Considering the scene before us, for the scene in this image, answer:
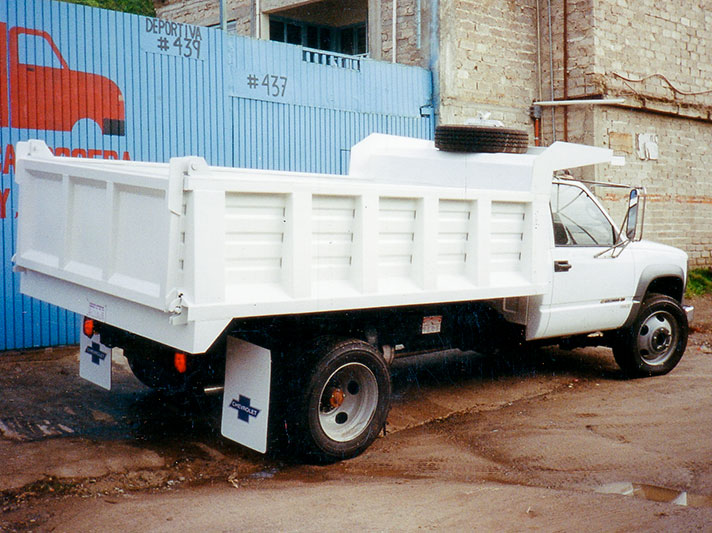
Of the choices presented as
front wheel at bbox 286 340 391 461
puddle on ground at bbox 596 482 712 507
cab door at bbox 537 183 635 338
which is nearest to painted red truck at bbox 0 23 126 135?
front wheel at bbox 286 340 391 461

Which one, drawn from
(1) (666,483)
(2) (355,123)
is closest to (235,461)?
(1) (666,483)

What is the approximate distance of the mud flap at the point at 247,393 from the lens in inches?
192

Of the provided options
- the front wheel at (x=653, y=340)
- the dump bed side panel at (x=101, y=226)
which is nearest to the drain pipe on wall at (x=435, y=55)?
the front wheel at (x=653, y=340)

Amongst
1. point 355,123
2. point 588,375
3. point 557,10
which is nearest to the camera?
point 588,375

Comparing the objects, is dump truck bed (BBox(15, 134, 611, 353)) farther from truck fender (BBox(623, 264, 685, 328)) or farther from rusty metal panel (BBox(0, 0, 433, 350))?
rusty metal panel (BBox(0, 0, 433, 350))

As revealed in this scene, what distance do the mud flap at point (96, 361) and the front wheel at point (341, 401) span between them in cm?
160

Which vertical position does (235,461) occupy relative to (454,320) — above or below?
below

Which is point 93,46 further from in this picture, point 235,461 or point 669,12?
point 669,12

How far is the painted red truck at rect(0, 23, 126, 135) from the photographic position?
26.2 feet

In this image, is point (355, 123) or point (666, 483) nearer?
point (666, 483)

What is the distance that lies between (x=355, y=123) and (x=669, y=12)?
7412 mm

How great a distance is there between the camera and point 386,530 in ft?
13.4

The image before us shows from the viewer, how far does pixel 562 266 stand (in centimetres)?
677

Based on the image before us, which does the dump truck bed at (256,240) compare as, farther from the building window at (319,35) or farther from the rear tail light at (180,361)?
the building window at (319,35)
